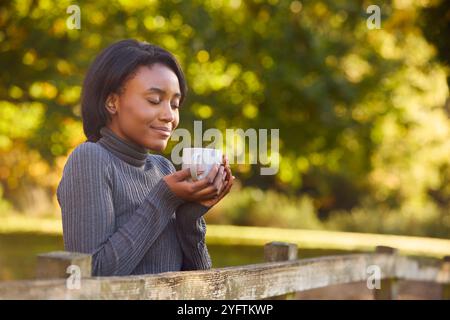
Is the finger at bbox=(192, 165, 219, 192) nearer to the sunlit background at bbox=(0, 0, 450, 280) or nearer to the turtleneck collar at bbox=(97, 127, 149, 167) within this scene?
the turtleneck collar at bbox=(97, 127, 149, 167)

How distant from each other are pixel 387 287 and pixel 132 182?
3158 millimetres

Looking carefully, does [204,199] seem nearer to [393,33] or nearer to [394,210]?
[393,33]

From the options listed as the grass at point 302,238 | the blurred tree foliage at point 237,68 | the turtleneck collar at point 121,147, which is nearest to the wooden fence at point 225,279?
the turtleneck collar at point 121,147

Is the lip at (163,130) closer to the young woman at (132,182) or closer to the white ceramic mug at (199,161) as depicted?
the young woman at (132,182)

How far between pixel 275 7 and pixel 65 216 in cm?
1007

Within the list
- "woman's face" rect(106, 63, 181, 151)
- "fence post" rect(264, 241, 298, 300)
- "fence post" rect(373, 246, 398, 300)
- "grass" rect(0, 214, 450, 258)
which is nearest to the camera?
"woman's face" rect(106, 63, 181, 151)

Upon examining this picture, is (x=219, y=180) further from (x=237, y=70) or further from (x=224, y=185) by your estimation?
(x=237, y=70)

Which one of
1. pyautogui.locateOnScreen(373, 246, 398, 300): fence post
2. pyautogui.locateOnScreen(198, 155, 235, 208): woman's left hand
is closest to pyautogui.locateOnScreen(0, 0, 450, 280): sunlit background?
pyautogui.locateOnScreen(373, 246, 398, 300): fence post

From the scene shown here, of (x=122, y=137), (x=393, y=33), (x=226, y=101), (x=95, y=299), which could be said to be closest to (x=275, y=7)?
(x=226, y=101)

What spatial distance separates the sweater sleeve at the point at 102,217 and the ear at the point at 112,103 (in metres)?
0.26

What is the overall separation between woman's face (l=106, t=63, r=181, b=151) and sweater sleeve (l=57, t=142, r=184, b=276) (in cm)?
22

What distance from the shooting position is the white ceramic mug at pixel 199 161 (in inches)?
113

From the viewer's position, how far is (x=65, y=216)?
111 inches

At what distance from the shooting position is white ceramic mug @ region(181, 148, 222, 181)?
9.45 ft
